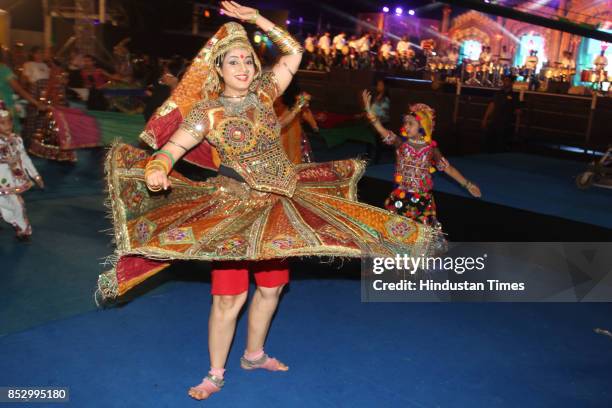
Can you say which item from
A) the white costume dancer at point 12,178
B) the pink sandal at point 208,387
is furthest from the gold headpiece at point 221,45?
the white costume dancer at point 12,178

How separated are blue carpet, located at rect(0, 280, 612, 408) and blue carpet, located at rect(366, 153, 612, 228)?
1.94 metres

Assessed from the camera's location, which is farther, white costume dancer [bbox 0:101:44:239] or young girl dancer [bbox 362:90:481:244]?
white costume dancer [bbox 0:101:44:239]

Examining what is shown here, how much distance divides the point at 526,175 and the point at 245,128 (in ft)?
21.7

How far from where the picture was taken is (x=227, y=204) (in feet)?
10.7

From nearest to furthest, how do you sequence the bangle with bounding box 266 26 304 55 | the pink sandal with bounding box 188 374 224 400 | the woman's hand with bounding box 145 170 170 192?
1. the woman's hand with bounding box 145 170 170 192
2. the pink sandal with bounding box 188 374 224 400
3. the bangle with bounding box 266 26 304 55

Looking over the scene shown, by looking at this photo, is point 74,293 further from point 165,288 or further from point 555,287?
point 555,287

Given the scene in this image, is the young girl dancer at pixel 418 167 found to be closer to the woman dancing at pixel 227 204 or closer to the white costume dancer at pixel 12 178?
the woman dancing at pixel 227 204

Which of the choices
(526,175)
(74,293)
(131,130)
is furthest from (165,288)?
(526,175)

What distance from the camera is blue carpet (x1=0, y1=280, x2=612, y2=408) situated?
336cm

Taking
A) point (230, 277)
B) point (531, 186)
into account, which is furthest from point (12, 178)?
point (531, 186)

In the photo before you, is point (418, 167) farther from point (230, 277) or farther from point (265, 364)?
point (230, 277)

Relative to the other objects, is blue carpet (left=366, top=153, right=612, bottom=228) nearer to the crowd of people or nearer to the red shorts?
the red shorts

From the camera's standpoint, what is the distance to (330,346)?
3994 mm

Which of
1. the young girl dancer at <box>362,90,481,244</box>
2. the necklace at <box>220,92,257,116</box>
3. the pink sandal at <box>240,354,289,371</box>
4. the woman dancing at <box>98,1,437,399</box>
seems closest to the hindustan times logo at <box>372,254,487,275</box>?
the young girl dancer at <box>362,90,481,244</box>
